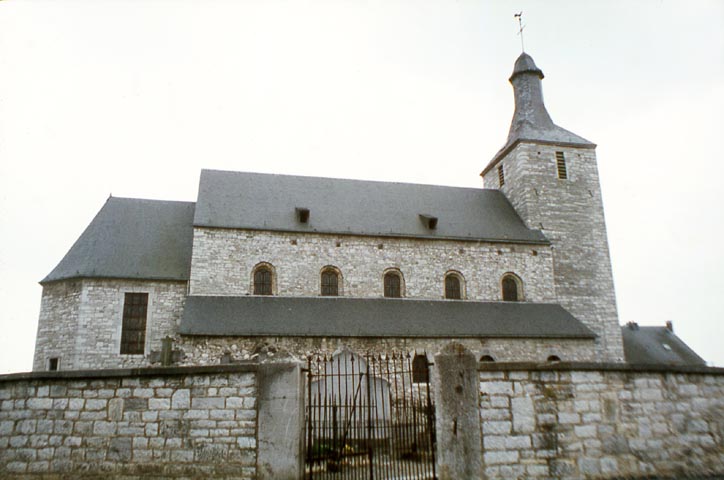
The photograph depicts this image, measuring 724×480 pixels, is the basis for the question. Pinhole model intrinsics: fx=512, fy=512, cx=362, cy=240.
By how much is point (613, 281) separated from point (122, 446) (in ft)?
65.6

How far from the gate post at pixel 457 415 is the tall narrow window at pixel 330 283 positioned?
1169cm

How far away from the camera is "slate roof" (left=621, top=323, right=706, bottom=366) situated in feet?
95.5

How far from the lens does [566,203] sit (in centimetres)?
2208

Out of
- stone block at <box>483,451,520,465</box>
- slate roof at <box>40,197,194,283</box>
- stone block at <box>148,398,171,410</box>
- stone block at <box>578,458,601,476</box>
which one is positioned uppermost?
slate roof at <box>40,197,194,283</box>

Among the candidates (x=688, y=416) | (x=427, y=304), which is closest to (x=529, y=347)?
(x=427, y=304)

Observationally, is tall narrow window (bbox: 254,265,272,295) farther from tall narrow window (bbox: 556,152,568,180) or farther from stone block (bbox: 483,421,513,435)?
tall narrow window (bbox: 556,152,568,180)

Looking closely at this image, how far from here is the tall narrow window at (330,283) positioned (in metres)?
18.4

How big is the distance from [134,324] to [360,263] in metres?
7.88

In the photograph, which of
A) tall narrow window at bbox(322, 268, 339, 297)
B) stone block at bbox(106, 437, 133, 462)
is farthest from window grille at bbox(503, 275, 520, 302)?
stone block at bbox(106, 437, 133, 462)

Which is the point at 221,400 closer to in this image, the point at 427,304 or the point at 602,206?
the point at 427,304

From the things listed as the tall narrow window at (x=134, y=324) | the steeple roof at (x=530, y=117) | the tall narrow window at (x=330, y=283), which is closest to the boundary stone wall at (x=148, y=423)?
the tall narrow window at (x=134, y=324)

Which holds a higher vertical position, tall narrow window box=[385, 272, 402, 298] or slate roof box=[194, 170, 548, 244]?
slate roof box=[194, 170, 548, 244]

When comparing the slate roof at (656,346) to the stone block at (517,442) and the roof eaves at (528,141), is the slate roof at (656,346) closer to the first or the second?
the roof eaves at (528,141)

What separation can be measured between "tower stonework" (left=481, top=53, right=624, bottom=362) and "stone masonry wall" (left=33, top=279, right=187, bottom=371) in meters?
14.6
